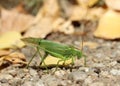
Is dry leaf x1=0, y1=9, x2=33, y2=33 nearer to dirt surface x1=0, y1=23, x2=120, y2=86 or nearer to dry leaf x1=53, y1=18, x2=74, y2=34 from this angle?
dry leaf x1=53, y1=18, x2=74, y2=34

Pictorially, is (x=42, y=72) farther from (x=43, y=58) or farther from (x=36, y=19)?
(x=36, y=19)

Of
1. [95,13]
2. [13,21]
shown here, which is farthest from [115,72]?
[13,21]

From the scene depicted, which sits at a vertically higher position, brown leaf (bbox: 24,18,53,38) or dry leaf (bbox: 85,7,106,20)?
dry leaf (bbox: 85,7,106,20)

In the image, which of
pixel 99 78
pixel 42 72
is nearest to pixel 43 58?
pixel 42 72

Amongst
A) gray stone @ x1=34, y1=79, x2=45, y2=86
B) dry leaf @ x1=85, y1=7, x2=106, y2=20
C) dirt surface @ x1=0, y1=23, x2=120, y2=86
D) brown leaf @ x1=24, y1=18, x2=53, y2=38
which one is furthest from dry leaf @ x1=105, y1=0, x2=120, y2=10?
gray stone @ x1=34, y1=79, x2=45, y2=86

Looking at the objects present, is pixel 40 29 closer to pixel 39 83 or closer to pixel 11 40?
pixel 11 40

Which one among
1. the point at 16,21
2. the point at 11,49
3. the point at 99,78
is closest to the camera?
the point at 99,78
